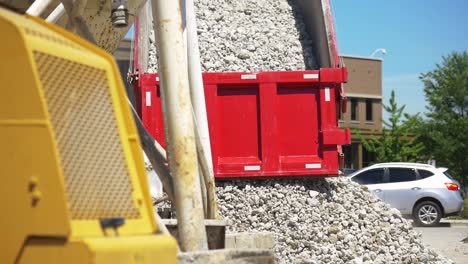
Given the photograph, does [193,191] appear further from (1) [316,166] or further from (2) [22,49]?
(1) [316,166]

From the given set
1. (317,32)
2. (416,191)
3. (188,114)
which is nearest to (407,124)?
(416,191)

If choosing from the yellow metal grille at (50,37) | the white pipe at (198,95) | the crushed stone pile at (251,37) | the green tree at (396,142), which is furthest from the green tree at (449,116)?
the yellow metal grille at (50,37)

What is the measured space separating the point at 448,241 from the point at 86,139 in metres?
13.2

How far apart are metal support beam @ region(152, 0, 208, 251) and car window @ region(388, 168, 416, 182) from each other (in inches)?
617

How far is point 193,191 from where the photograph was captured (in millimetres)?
5051

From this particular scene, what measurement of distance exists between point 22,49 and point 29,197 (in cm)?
59

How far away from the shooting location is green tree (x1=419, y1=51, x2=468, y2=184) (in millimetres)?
35562

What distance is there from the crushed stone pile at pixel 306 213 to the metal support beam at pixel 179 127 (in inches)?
159

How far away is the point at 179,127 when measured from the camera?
203 inches

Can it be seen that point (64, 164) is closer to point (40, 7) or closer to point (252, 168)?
point (40, 7)

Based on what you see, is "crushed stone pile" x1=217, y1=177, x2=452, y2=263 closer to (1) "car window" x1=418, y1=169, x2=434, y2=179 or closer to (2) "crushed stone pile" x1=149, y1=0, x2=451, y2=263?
(2) "crushed stone pile" x1=149, y1=0, x2=451, y2=263

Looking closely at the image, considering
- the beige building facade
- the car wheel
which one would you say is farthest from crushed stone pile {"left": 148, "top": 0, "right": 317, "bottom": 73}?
the beige building facade

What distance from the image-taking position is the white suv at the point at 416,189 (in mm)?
20047

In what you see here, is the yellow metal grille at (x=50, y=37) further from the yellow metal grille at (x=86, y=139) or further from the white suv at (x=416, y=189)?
the white suv at (x=416, y=189)
